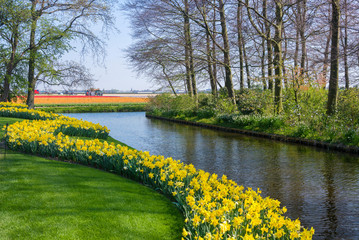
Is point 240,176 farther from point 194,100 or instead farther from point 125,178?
point 194,100

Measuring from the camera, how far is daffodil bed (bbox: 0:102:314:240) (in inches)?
140

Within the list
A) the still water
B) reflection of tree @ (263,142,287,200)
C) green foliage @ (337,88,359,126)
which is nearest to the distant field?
green foliage @ (337,88,359,126)

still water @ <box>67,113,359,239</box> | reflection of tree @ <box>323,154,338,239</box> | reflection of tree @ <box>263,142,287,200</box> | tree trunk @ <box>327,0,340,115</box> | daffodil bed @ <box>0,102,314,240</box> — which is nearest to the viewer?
daffodil bed @ <box>0,102,314,240</box>

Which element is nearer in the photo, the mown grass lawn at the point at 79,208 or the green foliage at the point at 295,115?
the mown grass lawn at the point at 79,208

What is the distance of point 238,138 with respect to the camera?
52.7 ft

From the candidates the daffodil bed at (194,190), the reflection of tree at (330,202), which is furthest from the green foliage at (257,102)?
the daffodil bed at (194,190)

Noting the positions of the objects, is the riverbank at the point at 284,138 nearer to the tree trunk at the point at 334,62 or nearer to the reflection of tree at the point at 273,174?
the reflection of tree at the point at 273,174

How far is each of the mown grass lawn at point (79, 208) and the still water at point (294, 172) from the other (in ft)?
7.51

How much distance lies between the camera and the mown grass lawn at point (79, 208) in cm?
422

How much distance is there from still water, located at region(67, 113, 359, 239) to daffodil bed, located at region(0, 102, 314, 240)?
511mm

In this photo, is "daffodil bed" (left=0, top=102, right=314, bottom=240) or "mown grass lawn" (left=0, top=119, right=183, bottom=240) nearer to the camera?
"daffodil bed" (left=0, top=102, right=314, bottom=240)

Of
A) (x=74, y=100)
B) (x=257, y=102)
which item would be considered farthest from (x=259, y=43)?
(x=74, y=100)

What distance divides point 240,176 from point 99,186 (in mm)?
3669

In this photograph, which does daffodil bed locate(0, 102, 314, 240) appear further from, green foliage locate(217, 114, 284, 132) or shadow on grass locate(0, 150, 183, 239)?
green foliage locate(217, 114, 284, 132)
